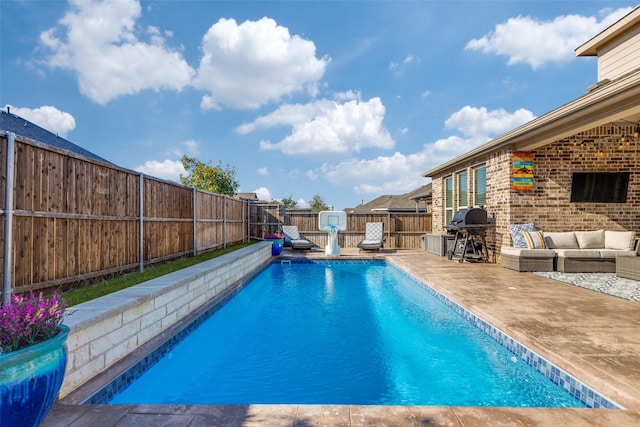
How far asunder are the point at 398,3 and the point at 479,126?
1076 cm

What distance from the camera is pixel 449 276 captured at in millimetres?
6844

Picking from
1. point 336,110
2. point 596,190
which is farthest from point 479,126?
point 596,190

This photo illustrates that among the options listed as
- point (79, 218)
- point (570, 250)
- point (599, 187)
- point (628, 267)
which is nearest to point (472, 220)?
point (570, 250)

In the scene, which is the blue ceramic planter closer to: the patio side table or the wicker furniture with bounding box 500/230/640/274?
the wicker furniture with bounding box 500/230/640/274

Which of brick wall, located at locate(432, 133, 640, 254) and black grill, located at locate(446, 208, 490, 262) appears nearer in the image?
brick wall, located at locate(432, 133, 640, 254)

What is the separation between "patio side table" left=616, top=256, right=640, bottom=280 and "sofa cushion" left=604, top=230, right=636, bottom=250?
1068mm

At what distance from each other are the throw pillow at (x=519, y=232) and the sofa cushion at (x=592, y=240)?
3.38ft

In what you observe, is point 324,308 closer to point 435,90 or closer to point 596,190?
point 596,190

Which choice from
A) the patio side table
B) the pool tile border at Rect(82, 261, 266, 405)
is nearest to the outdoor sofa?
the patio side table

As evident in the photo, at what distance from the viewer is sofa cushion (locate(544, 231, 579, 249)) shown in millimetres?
7496

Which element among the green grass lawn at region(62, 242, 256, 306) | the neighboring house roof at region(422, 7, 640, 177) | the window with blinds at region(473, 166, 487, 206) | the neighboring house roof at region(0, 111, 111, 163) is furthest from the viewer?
the window with blinds at region(473, 166, 487, 206)

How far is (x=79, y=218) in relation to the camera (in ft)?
13.0

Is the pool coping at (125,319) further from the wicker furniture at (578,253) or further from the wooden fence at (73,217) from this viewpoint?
the wicker furniture at (578,253)

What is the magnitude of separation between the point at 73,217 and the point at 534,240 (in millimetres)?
8555
